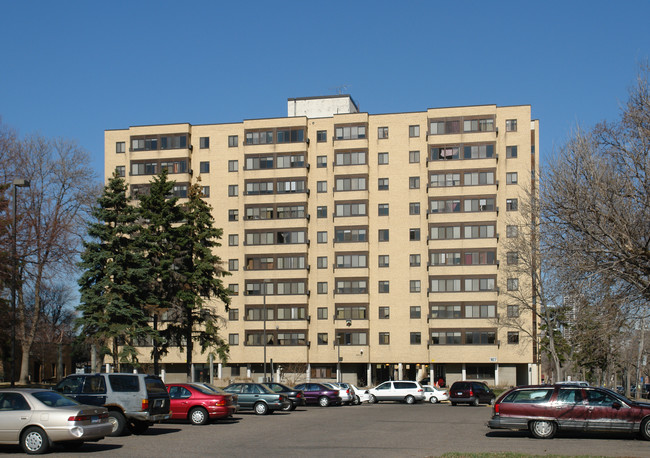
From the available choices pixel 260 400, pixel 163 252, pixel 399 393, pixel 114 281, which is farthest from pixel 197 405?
pixel 163 252

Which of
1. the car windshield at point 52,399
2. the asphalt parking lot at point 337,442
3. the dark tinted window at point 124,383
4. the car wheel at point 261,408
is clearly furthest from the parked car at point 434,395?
the car windshield at point 52,399

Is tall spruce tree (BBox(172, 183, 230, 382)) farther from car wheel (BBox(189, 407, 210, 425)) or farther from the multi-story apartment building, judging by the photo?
car wheel (BBox(189, 407, 210, 425))

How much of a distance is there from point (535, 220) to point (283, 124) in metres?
63.6

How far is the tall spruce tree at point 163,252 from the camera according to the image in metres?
55.5

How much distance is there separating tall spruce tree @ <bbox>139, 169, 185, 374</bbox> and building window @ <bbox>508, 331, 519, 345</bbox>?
3827cm

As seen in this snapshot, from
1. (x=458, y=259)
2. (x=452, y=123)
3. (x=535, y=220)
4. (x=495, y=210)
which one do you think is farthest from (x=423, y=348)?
(x=535, y=220)

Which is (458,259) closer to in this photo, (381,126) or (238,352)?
(381,126)

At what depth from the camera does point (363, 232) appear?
85000 mm

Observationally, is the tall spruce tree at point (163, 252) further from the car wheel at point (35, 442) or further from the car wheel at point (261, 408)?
the car wheel at point (35, 442)

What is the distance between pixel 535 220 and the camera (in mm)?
25578

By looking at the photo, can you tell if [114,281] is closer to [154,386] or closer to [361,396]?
[361,396]

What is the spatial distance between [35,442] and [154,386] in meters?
5.53

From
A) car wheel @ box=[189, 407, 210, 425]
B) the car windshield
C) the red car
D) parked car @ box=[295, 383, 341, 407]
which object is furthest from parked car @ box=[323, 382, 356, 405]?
the car windshield

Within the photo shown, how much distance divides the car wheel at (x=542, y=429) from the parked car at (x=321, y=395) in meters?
24.6
